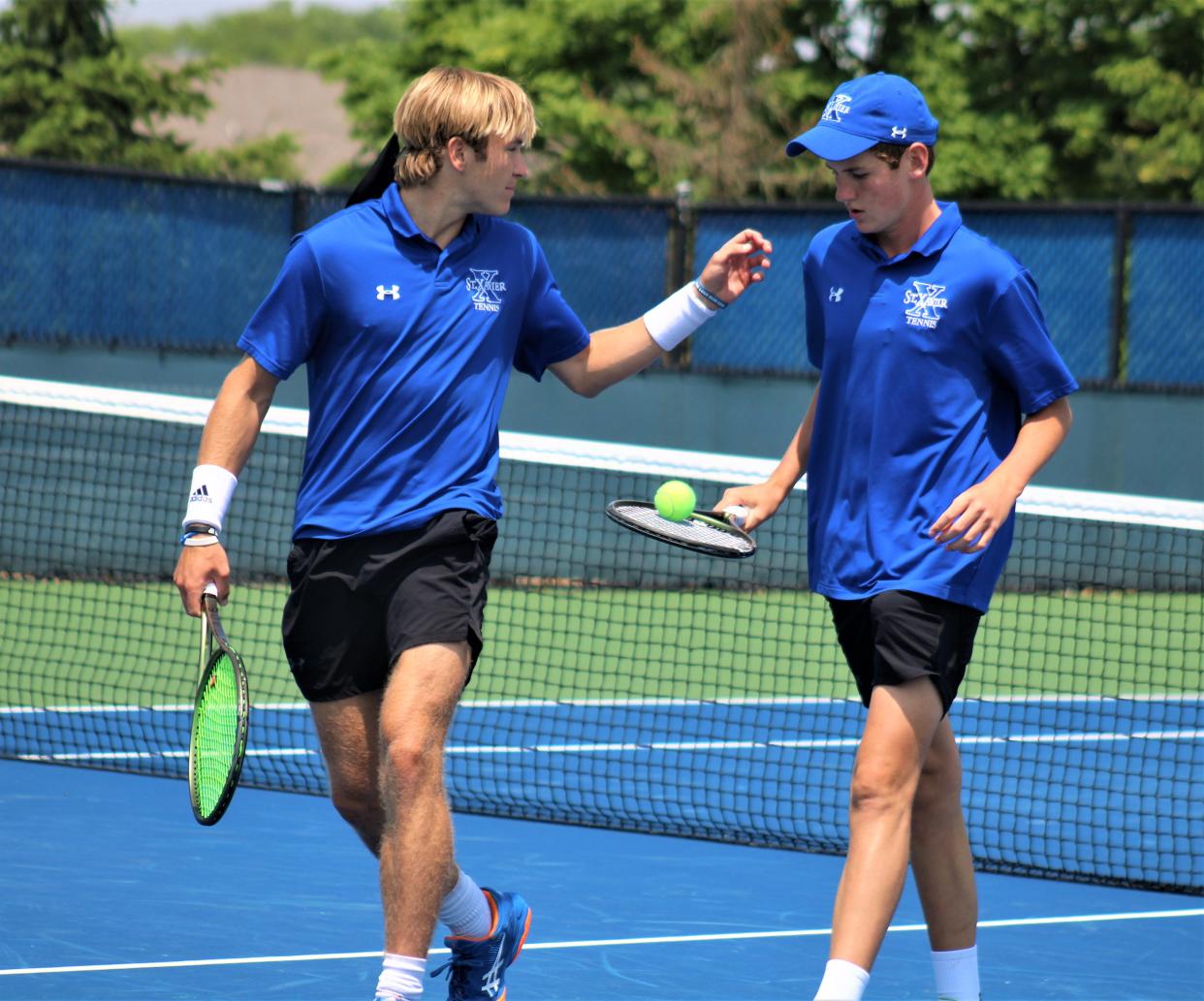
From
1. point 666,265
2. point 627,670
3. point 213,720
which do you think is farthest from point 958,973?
point 666,265

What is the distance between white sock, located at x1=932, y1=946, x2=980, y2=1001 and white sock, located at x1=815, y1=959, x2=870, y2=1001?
42 cm

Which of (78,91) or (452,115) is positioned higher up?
(78,91)

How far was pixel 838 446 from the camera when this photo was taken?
4.00m

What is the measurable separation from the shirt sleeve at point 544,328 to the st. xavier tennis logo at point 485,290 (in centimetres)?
13

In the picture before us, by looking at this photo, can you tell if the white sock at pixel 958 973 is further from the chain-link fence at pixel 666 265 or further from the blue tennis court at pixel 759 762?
the chain-link fence at pixel 666 265

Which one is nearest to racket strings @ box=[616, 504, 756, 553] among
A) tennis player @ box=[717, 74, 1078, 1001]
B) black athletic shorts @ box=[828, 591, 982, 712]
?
tennis player @ box=[717, 74, 1078, 1001]

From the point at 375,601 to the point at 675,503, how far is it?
2.29 feet

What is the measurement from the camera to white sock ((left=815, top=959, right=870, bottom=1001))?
3.63m

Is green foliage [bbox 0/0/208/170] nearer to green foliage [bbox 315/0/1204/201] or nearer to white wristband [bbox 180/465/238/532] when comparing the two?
green foliage [bbox 315/0/1204/201]

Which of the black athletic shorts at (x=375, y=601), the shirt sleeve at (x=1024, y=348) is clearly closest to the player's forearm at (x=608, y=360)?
the black athletic shorts at (x=375, y=601)

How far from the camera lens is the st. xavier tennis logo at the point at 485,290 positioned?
A: 4121 mm

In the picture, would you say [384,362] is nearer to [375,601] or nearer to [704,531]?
[375,601]

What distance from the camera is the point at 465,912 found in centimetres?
422

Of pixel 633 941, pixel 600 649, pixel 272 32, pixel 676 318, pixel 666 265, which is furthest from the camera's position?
pixel 272 32
